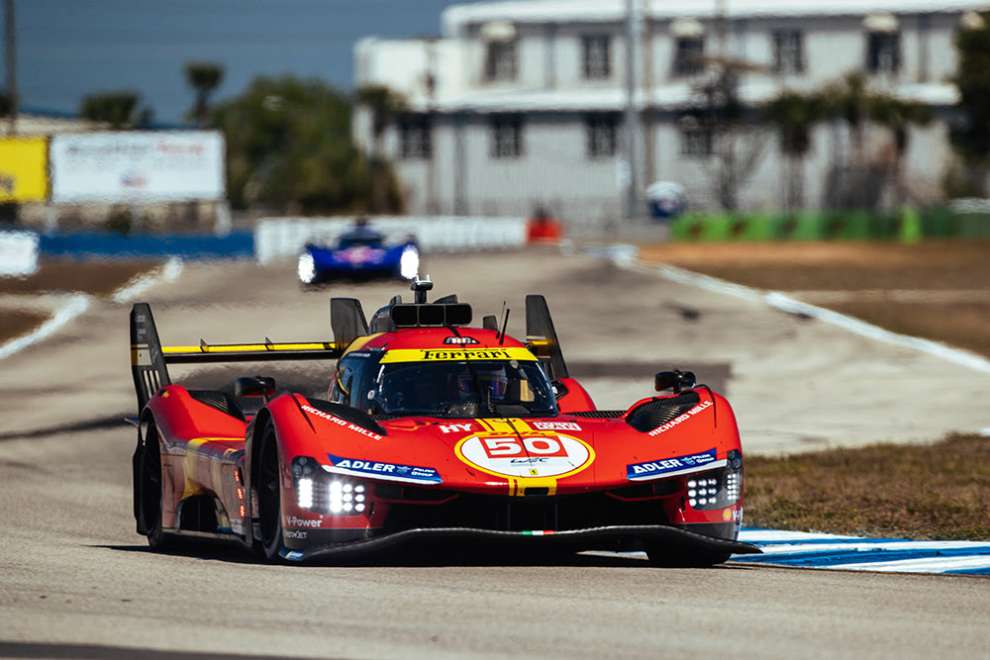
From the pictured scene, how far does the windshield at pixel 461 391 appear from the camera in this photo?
422 inches

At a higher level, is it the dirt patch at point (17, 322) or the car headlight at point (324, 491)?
the car headlight at point (324, 491)

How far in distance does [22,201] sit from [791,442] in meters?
53.6

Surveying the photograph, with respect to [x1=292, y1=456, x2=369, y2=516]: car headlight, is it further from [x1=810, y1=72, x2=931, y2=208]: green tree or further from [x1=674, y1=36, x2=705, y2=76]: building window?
[x1=674, y1=36, x2=705, y2=76]: building window

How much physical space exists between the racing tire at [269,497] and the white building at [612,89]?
82292mm

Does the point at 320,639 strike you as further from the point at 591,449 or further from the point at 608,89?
the point at 608,89

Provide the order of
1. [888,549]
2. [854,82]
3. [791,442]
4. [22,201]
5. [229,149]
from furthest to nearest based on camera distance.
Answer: [229,149]
[854,82]
[22,201]
[791,442]
[888,549]

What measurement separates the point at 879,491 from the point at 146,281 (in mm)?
32324

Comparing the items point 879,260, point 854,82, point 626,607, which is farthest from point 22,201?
point 626,607

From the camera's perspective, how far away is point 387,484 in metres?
9.73

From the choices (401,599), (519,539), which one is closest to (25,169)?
(519,539)

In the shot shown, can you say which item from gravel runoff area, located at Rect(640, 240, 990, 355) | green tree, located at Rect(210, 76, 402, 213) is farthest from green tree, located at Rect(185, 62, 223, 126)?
gravel runoff area, located at Rect(640, 240, 990, 355)

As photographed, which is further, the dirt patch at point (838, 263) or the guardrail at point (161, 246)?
the guardrail at point (161, 246)

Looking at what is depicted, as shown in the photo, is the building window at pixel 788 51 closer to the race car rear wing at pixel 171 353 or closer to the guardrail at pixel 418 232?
the guardrail at pixel 418 232

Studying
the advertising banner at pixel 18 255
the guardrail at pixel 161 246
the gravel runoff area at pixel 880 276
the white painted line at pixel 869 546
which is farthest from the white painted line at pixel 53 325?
the white painted line at pixel 869 546
